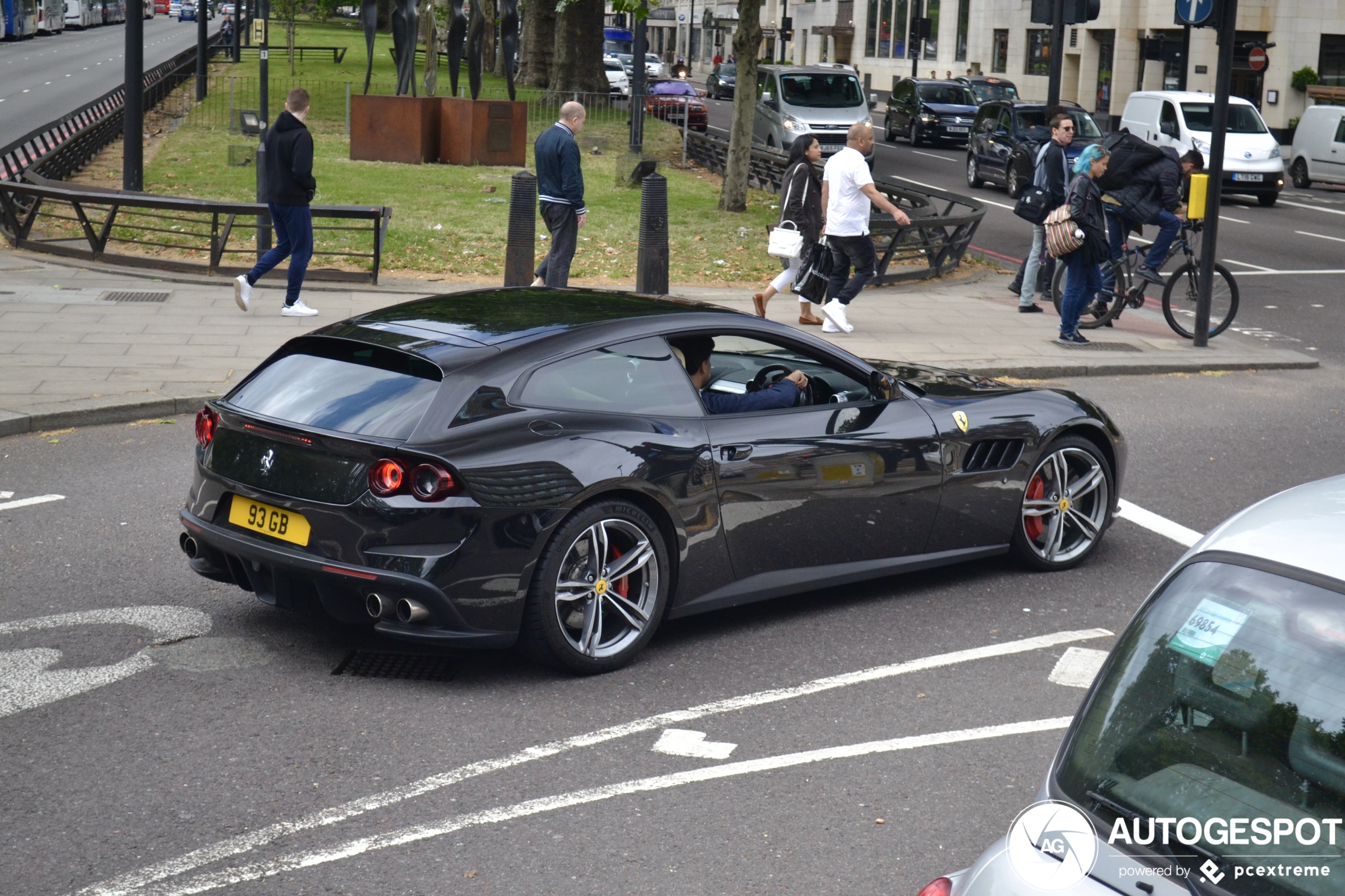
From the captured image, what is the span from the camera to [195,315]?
13.1 metres

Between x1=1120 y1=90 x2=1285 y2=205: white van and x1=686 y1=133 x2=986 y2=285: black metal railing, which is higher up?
x1=1120 y1=90 x2=1285 y2=205: white van

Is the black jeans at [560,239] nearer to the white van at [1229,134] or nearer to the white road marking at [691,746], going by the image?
the white road marking at [691,746]

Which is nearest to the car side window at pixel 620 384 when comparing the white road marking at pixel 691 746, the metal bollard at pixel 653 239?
the white road marking at pixel 691 746

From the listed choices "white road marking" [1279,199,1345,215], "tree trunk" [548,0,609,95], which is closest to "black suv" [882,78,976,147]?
"tree trunk" [548,0,609,95]

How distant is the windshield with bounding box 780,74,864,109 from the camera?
2998 cm

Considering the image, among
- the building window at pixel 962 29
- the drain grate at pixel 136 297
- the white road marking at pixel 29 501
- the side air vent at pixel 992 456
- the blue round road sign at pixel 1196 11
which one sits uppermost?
the building window at pixel 962 29

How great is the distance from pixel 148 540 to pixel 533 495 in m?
2.75

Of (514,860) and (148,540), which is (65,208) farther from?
(514,860)

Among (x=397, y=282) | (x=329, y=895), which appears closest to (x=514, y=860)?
(x=329, y=895)

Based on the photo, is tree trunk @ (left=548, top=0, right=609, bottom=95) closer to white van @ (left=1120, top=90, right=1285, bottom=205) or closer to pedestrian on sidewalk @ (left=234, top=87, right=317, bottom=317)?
white van @ (left=1120, top=90, right=1285, bottom=205)

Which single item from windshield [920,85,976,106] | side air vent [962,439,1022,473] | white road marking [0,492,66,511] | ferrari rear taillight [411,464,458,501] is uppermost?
windshield [920,85,976,106]

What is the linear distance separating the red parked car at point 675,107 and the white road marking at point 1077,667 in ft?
89.4

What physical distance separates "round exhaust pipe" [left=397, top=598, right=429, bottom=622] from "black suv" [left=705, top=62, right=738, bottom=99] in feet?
204

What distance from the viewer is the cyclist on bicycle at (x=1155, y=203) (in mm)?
14289
